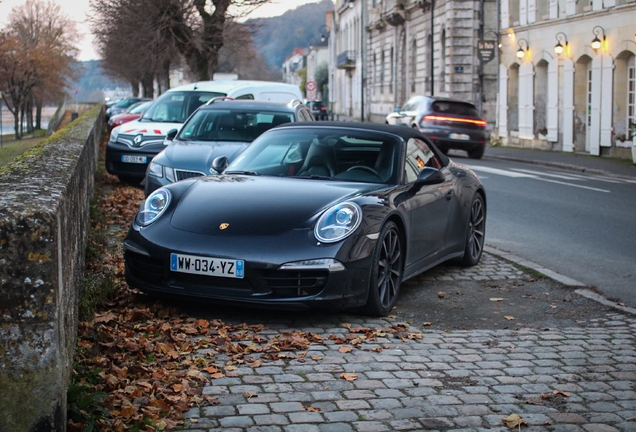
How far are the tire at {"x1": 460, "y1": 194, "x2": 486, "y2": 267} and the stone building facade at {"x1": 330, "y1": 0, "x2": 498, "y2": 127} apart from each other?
98.2 ft

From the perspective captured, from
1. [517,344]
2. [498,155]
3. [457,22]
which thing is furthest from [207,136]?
[457,22]

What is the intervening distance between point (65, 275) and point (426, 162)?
447cm

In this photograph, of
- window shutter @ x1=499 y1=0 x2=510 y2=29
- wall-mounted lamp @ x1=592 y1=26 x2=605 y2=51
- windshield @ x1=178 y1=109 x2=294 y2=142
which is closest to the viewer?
windshield @ x1=178 y1=109 x2=294 y2=142

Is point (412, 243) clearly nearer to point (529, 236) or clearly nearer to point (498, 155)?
point (529, 236)

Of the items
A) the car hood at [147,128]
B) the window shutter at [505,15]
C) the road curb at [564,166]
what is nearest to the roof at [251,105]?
the car hood at [147,128]

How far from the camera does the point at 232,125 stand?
43.0 ft

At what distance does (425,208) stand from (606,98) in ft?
75.1

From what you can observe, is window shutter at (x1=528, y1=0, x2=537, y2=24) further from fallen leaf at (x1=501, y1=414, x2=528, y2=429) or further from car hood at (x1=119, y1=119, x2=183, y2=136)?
fallen leaf at (x1=501, y1=414, x2=528, y2=429)

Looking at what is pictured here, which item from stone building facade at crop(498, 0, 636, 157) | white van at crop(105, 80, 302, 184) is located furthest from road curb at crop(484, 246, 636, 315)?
stone building facade at crop(498, 0, 636, 157)

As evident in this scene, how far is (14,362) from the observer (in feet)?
12.4

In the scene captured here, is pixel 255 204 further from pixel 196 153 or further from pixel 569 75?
pixel 569 75

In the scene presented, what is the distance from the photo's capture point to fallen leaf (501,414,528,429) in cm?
441

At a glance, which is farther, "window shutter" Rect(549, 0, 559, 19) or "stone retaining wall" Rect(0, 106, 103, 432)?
"window shutter" Rect(549, 0, 559, 19)

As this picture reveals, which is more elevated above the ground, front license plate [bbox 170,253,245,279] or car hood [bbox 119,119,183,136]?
car hood [bbox 119,119,183,136]
